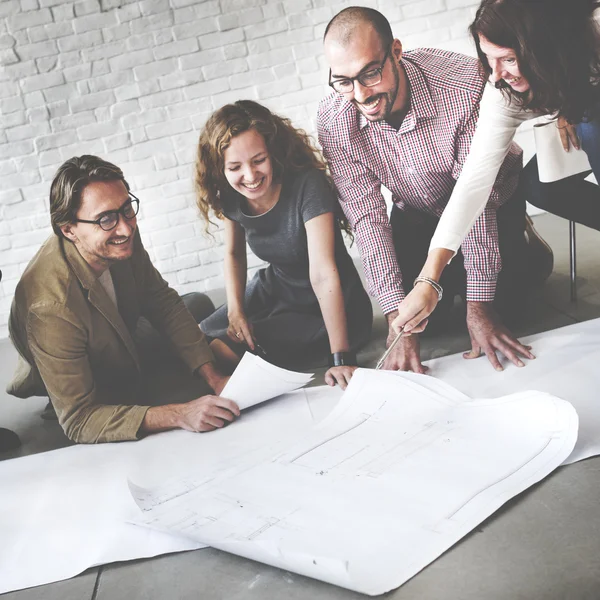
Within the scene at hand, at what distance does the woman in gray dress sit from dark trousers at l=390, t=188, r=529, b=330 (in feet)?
0.61

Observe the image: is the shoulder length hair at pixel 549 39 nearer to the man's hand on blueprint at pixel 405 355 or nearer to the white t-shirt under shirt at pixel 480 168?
the white t-shirt under shirt at pixel 480 168

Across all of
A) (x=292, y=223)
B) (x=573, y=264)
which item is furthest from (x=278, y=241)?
(x=573, y=264)

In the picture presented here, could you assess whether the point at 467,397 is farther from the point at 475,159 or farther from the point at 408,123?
the point at 408,123

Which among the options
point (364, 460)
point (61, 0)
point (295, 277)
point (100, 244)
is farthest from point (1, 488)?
point (61, 0)

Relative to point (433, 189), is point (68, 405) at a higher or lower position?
lower

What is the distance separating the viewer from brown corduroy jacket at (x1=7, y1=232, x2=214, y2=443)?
1544 mm

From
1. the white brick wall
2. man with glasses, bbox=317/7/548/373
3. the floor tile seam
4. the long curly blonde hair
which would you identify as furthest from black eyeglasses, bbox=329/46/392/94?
the white brick wall

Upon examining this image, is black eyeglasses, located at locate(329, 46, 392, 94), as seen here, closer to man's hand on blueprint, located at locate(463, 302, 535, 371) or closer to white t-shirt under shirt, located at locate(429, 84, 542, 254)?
white t-shirt under shirt, located at locate(429, 84, 542, 254)

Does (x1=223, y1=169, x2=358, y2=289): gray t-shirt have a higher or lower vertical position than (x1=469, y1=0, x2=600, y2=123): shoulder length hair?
lower

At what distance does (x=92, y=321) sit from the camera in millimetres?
1673

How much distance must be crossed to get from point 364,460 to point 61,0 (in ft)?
9.04

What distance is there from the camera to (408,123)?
187cm

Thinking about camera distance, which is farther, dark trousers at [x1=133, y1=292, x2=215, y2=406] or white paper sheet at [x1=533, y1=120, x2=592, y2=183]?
dark trousers at [x1=133, y1=292, x2=215, y2=406]

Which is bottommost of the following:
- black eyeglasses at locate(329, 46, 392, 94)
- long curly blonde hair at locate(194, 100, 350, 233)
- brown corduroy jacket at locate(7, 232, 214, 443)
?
brown corduroy jacket at locate(7, 232, 214, 443)
